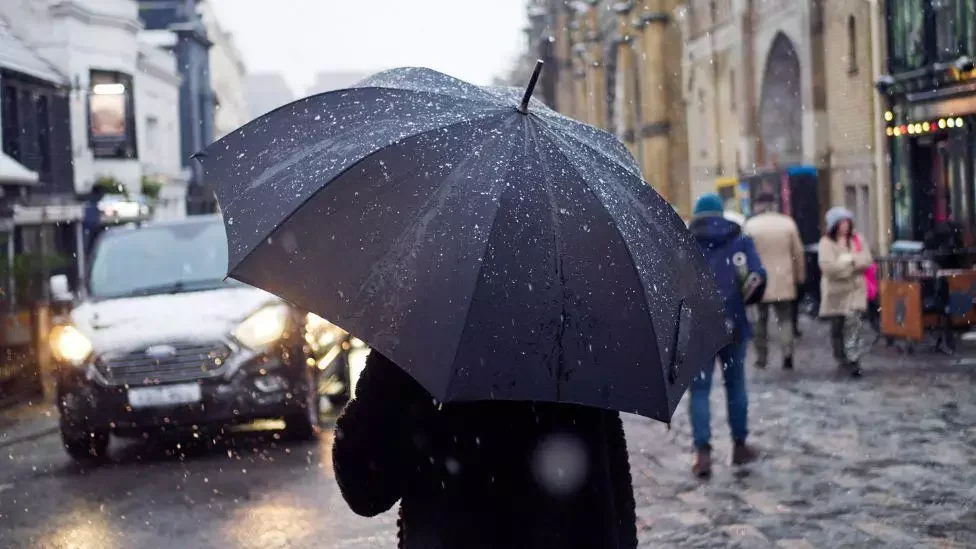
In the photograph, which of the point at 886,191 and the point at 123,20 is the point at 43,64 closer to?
the point at 123,20

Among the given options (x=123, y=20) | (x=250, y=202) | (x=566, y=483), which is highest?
(x=123, y=20)

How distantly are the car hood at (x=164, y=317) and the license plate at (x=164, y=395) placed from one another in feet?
1.10

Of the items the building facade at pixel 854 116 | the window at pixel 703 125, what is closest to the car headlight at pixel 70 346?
the building facade at pixel 854 116

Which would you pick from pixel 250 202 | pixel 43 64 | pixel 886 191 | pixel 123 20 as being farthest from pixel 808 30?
pixel 250 202

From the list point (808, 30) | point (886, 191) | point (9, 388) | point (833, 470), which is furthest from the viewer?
point (808, 30)

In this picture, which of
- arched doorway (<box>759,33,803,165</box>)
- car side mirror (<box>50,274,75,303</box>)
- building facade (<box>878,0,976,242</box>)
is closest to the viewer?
car side mirror (<box>50,274,75,303</box>)

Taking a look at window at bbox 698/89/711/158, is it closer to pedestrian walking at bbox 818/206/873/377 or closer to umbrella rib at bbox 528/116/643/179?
pedestrian walking at bbox 818/206/873/377

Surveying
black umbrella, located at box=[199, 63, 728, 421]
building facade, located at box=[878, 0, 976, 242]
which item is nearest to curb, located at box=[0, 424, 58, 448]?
black umbrella, located at box=[199, 63, 728, 421]

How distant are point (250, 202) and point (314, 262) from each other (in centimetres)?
45

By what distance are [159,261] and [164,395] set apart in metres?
1.76

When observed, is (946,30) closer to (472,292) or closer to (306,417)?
(306,417)

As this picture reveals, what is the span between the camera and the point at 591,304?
10.1 feet

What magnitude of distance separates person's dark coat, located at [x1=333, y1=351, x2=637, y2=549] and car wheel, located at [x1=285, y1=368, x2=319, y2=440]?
7.33m

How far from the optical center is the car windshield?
1088cm
